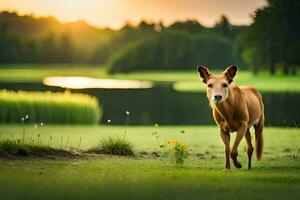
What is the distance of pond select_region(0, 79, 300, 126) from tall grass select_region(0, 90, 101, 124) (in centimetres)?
339

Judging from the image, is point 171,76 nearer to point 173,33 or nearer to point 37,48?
point 173,33

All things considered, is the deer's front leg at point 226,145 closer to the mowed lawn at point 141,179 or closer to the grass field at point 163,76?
the mowed lawn at point 141,179

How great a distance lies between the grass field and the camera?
43963mm

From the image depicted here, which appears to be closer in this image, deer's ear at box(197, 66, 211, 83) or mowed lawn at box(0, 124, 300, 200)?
mowed lawn at box(0, 124, 300, 200)

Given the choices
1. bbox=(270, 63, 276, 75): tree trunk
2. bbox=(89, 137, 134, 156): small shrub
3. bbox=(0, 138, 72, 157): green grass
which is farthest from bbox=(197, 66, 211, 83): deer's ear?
bbox=(270, 63, 276, 75): tree trunk

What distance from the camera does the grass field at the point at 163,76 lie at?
144 feet

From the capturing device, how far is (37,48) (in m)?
51.8

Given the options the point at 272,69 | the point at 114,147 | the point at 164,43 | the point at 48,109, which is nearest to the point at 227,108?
the point at 114,147

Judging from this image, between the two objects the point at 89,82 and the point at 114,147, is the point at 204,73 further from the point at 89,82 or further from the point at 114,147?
the point at 89,82

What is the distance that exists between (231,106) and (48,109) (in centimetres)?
1257

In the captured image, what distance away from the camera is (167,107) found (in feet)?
115

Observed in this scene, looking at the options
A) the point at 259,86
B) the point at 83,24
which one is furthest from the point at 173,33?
the point at 259,86

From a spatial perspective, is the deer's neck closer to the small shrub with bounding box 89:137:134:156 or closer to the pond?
the small shrub with bounding box 89:137:134:156

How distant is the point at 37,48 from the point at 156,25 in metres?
13.4
